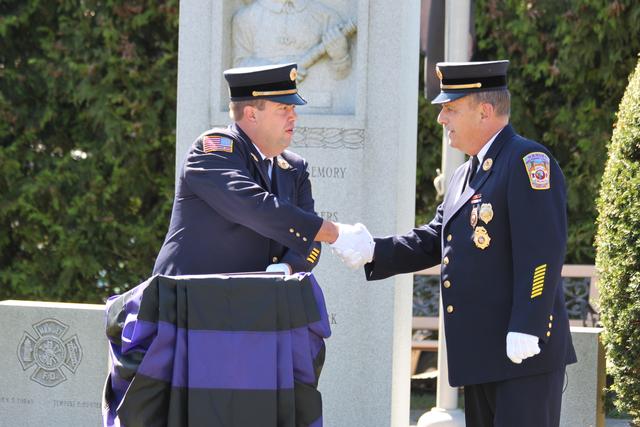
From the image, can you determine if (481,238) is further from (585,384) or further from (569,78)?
(569,78)

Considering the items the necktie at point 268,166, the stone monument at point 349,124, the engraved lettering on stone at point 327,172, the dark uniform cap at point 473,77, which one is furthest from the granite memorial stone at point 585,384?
the necktie at point 268,166

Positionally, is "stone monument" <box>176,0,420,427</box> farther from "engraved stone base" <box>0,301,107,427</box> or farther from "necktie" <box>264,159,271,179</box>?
"necktie" <box>264,159,271,179</box>

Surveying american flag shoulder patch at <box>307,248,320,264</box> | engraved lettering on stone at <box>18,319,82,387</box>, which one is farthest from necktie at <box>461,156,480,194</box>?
engraved lettering on stone at <box>18,319,82,387</box>

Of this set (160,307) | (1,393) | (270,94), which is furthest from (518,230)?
(1,393)

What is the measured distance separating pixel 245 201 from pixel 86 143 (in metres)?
5.31

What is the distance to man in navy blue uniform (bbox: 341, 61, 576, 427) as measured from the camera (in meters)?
3.84

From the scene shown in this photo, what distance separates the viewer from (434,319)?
830 centimetres

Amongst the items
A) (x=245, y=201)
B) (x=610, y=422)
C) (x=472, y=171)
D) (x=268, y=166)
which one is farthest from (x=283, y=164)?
(x=610, y=422)

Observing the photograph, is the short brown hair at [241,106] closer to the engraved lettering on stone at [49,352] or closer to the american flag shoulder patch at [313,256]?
the american flag shoulder patch at [313,256]

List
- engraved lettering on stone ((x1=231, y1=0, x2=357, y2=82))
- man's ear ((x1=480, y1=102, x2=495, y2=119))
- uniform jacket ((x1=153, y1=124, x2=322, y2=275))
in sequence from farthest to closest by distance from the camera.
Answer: engraved lettering on stone ((x1=231, y1=0, x2=357, y2=82)), man's ear ((x1=480, y1=102, x2=495, y2=119)), uniform jacket ((x1=153, y1=124, x2=322, y2=275))

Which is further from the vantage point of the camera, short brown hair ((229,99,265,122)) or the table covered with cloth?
short brown hair ((229,99,265,122))

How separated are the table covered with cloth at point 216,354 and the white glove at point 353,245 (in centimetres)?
75

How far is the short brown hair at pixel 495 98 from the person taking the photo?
161 inches

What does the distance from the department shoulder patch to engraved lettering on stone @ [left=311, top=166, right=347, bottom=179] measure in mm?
2183
